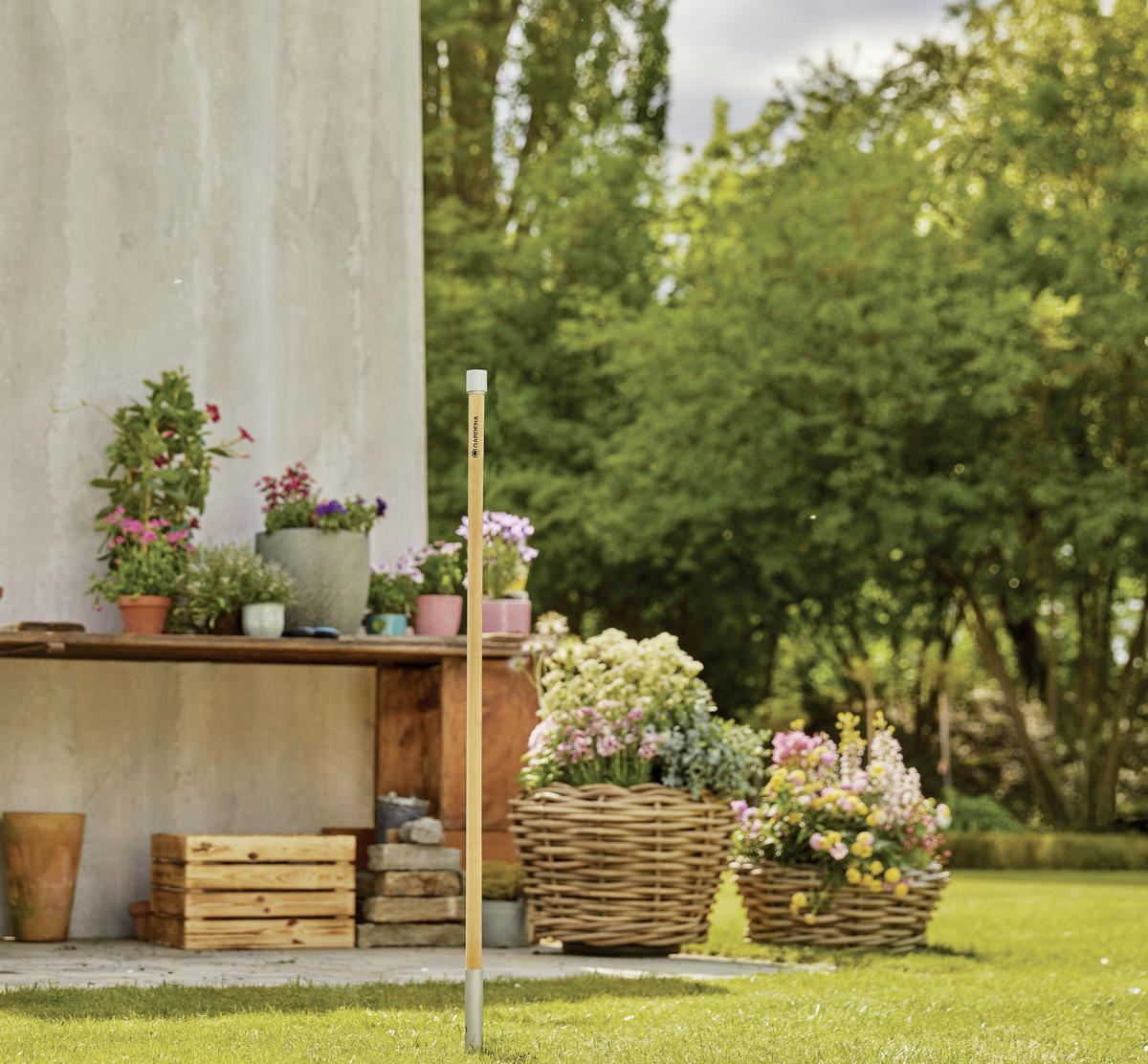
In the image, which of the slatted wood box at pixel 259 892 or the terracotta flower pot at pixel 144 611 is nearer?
the slatted wood box at pixel 259 892

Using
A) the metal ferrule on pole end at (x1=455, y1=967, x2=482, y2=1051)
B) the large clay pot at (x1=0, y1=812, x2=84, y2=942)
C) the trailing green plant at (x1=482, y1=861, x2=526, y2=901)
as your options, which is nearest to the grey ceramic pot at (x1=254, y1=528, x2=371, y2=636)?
the trailing green plant at (x1=482, y1=861, x2=526, y2=901)

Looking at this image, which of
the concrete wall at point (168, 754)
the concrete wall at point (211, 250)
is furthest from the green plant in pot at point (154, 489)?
the concrete wall at point (168, 754)

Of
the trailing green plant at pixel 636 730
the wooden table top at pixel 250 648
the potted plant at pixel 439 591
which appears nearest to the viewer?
the wooden table top at pixel 250 648

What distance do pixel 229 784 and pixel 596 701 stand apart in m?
2.08

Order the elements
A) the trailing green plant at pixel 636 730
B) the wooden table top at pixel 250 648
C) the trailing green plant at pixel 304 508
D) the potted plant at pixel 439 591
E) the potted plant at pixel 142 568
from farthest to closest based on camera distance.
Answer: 1. the potted plant at pixel 439 591
2. the trailing green plant at pixel 304 508
3. the potted plant at pixel 142 568
4. the trailing green plant at pixel 636 730
5. the wooden table top at pixel 250 648

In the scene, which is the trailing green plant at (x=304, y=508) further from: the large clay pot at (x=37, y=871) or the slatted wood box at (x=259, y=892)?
the large clay pot at (x=37, y=871)

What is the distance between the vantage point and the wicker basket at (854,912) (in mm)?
7809

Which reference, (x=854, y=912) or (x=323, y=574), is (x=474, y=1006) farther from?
(x=323, y=574)

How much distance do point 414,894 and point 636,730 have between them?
1.26m

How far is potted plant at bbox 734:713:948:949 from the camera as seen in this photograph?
25.6 ft

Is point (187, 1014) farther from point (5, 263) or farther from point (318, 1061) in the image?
point (5, 263)

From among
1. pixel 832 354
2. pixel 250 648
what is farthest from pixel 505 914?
pixel 832 354

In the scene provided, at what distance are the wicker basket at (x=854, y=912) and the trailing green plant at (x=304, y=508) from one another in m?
2.56

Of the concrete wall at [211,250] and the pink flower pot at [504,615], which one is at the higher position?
the concrete wall at [211,250]
